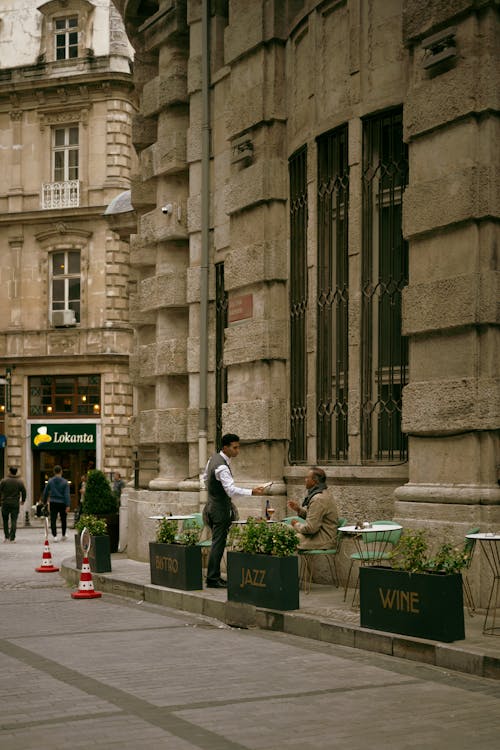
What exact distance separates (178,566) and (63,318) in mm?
28528

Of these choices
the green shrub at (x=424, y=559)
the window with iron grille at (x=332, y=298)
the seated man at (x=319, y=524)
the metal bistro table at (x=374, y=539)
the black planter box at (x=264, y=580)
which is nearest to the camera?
the green shrub at (x=424, y=559)

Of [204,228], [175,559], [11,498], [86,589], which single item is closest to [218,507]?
[175,559]

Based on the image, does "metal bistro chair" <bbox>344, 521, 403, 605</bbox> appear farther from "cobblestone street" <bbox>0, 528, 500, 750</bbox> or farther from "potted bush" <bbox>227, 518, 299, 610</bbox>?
→ "cobblestone street" <bbox>0, 528, 500, 750</bbox>

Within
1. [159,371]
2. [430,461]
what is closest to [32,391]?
[159,371]

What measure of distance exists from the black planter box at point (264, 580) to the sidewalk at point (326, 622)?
4.7 inches

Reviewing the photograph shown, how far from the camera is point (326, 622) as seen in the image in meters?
10.5

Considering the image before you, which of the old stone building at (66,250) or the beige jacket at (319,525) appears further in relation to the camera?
the old stone building at (66,250)

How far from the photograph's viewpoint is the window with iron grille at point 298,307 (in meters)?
15.0

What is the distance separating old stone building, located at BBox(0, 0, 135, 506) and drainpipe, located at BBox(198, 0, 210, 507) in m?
23.4

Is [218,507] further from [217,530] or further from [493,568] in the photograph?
[493,568]

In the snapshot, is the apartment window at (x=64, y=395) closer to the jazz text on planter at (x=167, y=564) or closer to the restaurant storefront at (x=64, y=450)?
the restaurant storefront at (x=64, y=450)

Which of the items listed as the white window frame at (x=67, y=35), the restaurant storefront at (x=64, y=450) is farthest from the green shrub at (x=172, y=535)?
the white window frame at (x=67, y=35)

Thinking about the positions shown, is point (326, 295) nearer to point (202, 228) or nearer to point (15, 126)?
point (202, 228)

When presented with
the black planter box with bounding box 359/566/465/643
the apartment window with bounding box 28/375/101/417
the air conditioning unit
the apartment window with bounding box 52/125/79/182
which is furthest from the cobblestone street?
the apartment window with bounding box 52/125/79/182
